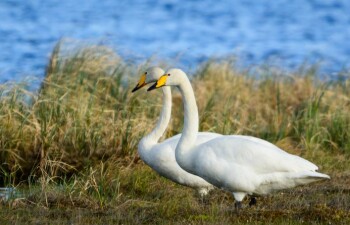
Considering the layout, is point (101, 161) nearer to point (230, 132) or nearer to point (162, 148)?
point (162, 148)

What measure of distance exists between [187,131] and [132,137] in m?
2.35

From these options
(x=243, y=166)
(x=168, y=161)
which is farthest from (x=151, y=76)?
(x=243, y=166)

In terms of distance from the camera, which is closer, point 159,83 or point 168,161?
point 159,83

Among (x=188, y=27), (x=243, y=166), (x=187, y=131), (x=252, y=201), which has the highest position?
(x=187, y=131)

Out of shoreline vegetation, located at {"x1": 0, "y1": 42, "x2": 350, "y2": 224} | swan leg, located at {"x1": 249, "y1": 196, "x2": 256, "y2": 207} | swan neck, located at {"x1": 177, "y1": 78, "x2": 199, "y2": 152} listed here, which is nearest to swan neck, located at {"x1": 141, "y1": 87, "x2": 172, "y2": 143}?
shoreline vegetation, located at {"x1": 0, "y1": 42, "x2": 350, "y2": 224}

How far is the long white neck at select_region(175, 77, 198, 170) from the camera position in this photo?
9391mm

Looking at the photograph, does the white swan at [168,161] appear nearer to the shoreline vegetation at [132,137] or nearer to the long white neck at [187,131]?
the shoreline vegetation at [132,137]

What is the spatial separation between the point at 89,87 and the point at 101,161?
3.29 meters

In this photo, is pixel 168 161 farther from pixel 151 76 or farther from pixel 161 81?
pixel 151 76

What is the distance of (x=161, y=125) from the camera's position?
11.2 meters

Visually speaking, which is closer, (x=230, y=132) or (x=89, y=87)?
(x=230, y=132)

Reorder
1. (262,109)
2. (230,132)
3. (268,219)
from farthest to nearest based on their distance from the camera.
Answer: (262,109), (230,132), (268,219)

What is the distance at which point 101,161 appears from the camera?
10883 mm

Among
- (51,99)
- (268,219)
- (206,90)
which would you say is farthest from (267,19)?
(268,219)
